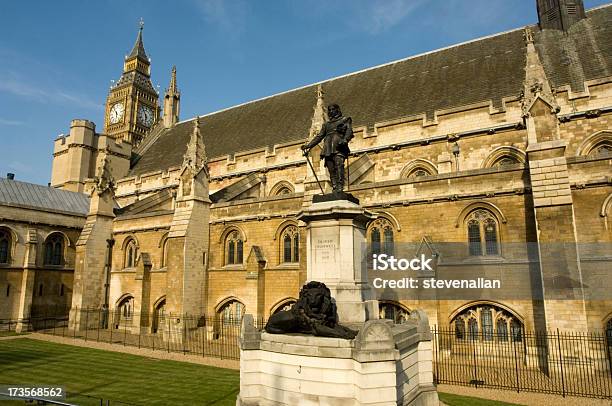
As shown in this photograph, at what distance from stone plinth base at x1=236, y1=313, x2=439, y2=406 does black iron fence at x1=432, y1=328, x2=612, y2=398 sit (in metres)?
5.87

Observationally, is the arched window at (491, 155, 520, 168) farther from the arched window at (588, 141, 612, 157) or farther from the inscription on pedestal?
the inscription on pedestal

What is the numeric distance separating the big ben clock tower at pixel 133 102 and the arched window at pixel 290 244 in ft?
146

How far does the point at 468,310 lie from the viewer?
51.4ft

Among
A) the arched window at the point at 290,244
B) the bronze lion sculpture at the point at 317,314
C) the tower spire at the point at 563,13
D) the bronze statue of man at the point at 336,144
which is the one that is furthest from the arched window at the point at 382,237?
the tower spire at the point at 563,13

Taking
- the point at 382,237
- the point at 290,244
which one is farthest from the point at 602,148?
the point at 290,244

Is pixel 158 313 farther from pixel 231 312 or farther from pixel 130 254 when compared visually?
pixel 231 312

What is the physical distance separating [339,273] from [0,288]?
26559 mm

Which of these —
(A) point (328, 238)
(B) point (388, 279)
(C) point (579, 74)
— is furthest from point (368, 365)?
(C) point (579, 74)

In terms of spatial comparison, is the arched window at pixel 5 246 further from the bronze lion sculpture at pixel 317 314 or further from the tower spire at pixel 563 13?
the tower spire at pixel 563 13

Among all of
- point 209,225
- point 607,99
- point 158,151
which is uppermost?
point 158,151

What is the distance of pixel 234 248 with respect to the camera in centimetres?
2208

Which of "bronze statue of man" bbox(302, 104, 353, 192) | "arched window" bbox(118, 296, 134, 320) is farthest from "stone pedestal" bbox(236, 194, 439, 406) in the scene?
"arched window" bbox(118, 296, 134, 320)

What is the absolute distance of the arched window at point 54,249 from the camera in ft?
92.8

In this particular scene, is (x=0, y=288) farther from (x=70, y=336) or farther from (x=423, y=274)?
(x=423, y=274)
